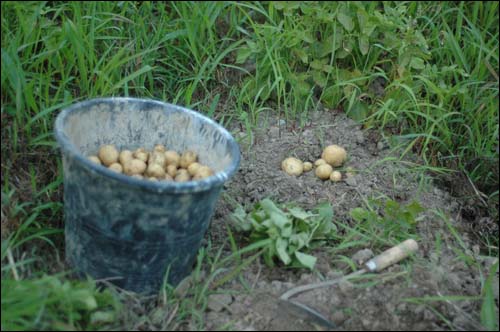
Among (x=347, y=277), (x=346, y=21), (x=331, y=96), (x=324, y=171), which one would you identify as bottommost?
(x=347, y=277)

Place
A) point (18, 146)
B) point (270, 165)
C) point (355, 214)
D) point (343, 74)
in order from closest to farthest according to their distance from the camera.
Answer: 1. point (18, 146)
2. point (355, 214)
3. point (270, 165)
4. point (343, 74)

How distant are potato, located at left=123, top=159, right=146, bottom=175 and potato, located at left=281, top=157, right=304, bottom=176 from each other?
0.81 m

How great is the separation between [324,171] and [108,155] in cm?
104

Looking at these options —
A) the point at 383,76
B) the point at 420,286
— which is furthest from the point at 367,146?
the point at 420,286

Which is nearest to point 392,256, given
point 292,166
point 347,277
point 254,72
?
point 347,277

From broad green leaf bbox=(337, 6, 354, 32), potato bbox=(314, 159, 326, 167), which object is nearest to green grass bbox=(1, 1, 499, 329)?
broad green leaf bbox=(337, 6, 354, 32)

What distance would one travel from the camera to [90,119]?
2.63 m

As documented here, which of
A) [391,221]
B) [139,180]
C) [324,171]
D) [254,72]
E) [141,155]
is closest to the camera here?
[139,180]

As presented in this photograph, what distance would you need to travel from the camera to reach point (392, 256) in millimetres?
2686

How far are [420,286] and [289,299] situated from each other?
517mm

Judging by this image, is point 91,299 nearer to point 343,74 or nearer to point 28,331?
point 28,331

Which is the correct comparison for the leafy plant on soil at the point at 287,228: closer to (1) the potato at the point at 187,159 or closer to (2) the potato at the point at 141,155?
(1) the potato at the point at 187,159

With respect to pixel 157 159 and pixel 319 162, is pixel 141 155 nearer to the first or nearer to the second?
pixel 157 159

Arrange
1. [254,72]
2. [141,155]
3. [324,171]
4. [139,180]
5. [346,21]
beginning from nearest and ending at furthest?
1. [139,180]
2. [141,155]
3. [324,171]
4. [346,21]
5. [254,72]
